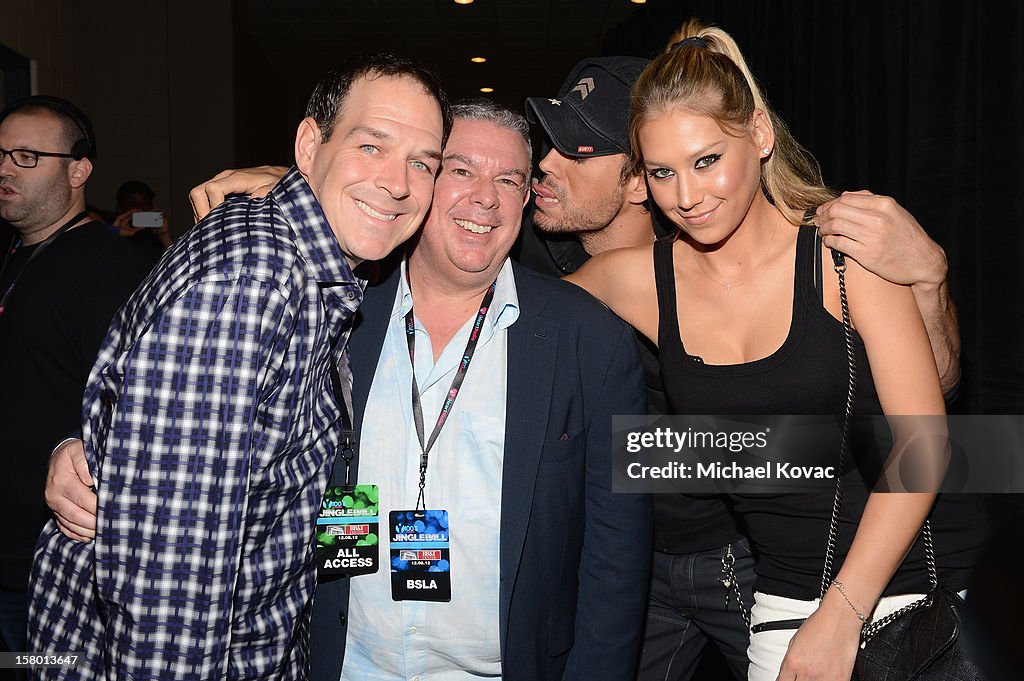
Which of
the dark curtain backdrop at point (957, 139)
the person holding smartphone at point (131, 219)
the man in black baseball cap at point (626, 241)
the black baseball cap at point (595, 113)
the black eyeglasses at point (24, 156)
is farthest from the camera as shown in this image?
the person holding smartphone at point (131, 219)

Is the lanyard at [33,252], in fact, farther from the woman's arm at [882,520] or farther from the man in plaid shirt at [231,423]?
the woman's arm at [882,520]

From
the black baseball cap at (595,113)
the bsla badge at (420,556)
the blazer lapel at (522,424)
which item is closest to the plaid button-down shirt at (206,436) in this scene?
the bsla badge at (420,556)

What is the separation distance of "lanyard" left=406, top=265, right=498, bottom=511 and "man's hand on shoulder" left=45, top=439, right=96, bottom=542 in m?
0.64

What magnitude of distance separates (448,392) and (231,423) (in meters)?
0.71

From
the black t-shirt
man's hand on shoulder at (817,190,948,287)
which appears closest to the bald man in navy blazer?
man's hand on shoulder at (817,190,948,287)

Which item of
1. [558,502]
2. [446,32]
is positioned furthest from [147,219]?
[446,32]

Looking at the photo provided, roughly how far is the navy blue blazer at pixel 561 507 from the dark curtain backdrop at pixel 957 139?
5.05 ft

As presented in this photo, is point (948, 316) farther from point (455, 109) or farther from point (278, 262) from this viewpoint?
point (278, 262)

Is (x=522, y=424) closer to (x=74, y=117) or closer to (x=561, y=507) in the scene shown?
(x=561, y=507)

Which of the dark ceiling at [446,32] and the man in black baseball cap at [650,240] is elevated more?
the dark ceiling at [446,32]

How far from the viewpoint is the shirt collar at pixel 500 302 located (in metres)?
1.91

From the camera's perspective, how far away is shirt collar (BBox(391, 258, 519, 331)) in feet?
6.26

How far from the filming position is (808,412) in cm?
173

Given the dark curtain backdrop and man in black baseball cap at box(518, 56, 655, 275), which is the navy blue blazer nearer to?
man in black baseball cap at box(518, 56, 655, 275)
